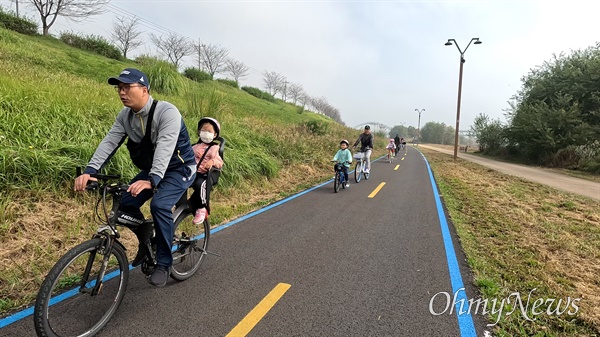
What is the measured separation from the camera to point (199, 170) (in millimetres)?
3859

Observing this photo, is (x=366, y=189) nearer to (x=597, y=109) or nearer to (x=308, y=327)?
(x=308, y=327)

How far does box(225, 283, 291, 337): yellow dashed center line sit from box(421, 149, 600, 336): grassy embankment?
209 cm

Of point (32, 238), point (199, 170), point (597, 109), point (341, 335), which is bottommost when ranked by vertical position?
point (341, 335)

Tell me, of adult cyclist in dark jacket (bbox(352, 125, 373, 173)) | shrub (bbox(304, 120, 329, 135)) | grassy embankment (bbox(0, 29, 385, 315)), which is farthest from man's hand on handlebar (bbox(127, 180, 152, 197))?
shrub (bbox(304, 120, 329, 135))

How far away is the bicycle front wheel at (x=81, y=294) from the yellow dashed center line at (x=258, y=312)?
45.2 inches

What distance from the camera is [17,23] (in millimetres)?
14797

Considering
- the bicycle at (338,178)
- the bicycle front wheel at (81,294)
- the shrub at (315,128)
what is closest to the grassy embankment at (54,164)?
the bicycle front wheel at (81,294)

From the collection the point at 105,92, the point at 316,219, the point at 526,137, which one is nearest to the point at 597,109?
the point at 526,137

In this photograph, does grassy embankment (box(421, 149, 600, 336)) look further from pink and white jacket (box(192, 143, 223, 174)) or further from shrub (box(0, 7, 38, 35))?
shrub (box(0, 7, 38, 35))

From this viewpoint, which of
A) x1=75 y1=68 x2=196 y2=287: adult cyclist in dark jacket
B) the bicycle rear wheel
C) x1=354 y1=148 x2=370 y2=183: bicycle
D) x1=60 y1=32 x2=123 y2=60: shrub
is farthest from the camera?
x1=60 y1=32 x2=123 y2=60: shrub

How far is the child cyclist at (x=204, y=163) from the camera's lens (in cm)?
364

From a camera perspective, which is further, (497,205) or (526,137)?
(526,137)

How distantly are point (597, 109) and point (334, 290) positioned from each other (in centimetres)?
2886

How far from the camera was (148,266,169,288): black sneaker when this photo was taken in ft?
9.71
